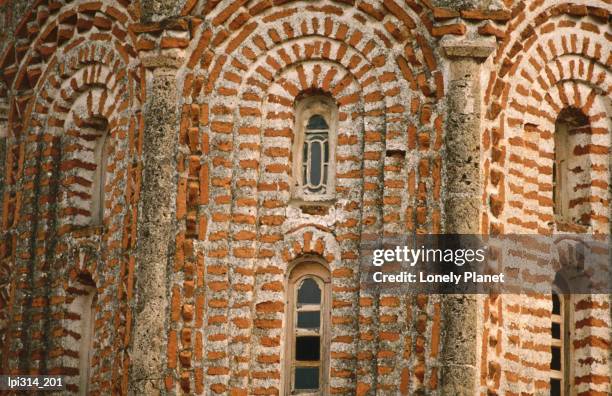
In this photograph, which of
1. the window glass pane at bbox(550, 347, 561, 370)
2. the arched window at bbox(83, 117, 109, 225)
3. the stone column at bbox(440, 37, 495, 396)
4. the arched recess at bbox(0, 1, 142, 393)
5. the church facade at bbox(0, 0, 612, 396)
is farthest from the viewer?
the arched window at bbox(83, 117, 109, 225)

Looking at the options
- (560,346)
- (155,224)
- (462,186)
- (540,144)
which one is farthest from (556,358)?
(155,224)

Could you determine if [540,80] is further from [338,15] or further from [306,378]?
[306,378]

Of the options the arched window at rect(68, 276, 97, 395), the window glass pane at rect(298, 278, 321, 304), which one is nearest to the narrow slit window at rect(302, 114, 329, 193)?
the window glass pane at rect(298, 278, 321, 304)

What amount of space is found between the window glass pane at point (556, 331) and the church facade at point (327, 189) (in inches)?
1.0

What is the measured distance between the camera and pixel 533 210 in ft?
77.7

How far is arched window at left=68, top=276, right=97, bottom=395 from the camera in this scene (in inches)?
973

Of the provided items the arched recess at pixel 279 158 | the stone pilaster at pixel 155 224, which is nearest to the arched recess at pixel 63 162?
the stone pilaster at pixel 155 224

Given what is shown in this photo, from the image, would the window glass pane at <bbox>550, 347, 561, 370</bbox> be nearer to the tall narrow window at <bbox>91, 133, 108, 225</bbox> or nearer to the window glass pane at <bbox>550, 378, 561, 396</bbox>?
the window glass pane at <bbox>550, 378, 561, 396</bbox>

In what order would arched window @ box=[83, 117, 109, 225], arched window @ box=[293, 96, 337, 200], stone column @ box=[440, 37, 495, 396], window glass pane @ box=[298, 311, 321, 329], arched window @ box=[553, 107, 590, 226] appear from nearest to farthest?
stone column @ box=[440, 37, 495, 396], window glass pane @ box=[298, 311, 321, 329], arched window @ box=[293, 96, 337, 200], arched window @ box=[553, 107, 590, 226], arched window @ box=[83, 117, 109, 225]

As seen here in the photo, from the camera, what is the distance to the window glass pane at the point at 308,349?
23078 millimetres

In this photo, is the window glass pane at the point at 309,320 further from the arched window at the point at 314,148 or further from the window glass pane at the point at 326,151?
the window glass pane at the point at 326,151

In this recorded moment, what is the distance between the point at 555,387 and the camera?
23.9m

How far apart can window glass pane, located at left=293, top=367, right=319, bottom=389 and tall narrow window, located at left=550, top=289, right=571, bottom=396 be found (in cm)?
305

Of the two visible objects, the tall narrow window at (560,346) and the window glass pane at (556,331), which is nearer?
the tall narrow window at (560,346)
